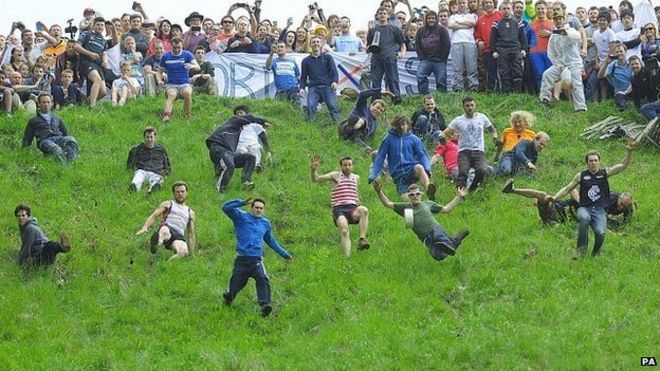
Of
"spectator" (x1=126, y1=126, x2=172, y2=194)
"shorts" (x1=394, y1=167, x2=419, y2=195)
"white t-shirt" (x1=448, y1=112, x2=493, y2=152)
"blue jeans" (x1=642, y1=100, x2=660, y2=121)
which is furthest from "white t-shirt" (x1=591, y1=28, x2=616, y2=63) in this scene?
"spectator" (x1=126, y1=126, x2=172, y2=194)

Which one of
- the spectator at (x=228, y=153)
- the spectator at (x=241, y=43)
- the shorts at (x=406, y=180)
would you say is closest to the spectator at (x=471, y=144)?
the shorts at (x=406, y=180)

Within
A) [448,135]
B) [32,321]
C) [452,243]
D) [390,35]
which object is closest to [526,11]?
[390,35]

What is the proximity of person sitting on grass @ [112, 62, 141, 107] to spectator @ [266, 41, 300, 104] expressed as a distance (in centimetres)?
300

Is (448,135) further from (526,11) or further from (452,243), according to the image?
(526,11)

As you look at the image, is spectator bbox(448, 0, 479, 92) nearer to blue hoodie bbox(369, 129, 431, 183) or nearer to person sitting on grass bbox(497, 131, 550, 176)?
person sitting on grass bbox(497, 131, 550, 176)

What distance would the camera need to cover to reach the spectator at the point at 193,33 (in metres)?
29.2

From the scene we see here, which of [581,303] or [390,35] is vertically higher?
[390,35]

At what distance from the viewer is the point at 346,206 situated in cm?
1988

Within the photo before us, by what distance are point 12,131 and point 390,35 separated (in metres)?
8.09

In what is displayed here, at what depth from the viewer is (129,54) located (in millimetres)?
27938

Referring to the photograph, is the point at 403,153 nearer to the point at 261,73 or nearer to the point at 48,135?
the point at 48,135

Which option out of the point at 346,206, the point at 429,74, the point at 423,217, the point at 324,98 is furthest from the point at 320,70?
the point at 423,217

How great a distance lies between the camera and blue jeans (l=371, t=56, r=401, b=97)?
27172mm

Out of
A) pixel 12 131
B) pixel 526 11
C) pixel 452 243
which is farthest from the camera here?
pixel 526 11
